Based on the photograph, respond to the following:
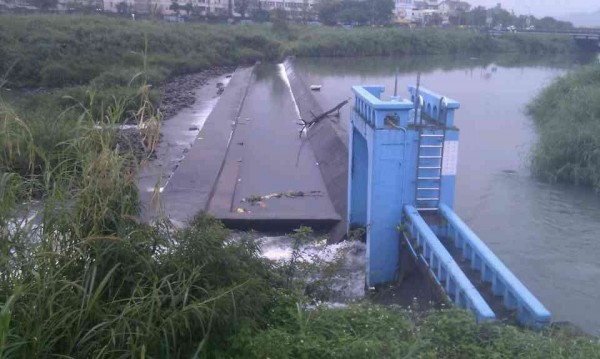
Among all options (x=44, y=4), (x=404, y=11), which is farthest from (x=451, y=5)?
(x=44, y=4)

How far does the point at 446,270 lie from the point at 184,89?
64.1 feet

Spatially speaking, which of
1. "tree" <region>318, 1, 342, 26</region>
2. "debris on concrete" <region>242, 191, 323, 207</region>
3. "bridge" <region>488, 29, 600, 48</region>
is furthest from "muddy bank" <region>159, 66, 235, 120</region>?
"tree" <region>318, 1, 342, 26</region>

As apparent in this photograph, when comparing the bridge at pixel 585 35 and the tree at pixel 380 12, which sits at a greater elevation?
the tree at pixel 380 12

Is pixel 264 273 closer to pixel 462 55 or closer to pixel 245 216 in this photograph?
pixel 245 216

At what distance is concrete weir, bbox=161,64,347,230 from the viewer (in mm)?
8305

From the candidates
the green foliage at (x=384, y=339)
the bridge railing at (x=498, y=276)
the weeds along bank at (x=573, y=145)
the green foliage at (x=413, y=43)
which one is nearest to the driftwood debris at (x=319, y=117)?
the weeds along bank at (x=573, y=145)

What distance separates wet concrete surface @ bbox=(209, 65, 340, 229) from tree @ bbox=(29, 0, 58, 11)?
933 inches

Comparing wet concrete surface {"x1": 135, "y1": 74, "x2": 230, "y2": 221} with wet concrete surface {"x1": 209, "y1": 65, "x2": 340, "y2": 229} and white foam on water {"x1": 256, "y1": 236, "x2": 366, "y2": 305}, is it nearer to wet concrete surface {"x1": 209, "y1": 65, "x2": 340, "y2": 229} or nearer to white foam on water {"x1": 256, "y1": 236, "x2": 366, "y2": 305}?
wet concrete surface {"x1": 209, "y1": 65, "x2": 340, "y2": 229}

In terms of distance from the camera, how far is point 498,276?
4922 millimetres

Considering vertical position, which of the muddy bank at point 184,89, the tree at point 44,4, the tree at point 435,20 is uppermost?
the tree at point 435,20

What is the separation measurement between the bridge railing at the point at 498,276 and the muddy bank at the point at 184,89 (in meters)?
10.4

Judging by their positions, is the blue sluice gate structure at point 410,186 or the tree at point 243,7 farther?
the tree at point 243,7

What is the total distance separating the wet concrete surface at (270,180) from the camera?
27.0 feet

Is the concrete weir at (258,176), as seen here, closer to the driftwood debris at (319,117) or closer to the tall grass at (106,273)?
the driftwood debris at (319,117)
